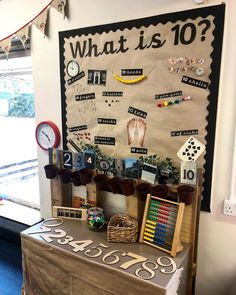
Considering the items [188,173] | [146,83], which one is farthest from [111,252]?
[146,83]

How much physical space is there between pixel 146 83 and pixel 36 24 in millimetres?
952

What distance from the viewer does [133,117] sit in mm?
1496

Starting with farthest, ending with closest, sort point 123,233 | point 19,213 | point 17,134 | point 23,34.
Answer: point 17,134 → point 19,213 → point 23,34 → point 123,233

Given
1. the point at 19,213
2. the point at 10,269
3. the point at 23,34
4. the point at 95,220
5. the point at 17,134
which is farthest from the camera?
the point at 17,134

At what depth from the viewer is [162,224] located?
1.32 metres

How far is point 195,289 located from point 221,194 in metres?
0.62

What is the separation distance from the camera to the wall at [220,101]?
125cm

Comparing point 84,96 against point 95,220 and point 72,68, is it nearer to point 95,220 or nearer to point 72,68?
point 72,68

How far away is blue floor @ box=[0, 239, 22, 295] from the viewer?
1.93m

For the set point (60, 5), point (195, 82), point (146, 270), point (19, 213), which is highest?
point (60, 5)

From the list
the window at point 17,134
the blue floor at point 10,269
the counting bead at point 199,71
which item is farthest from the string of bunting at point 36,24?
the blue floor at point 10,269

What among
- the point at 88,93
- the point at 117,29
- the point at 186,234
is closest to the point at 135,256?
the point at 186,234

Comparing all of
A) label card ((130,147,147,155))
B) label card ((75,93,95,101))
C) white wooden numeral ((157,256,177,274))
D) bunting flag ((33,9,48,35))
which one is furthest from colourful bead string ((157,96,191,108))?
bunting flag ((33,9,48,35))

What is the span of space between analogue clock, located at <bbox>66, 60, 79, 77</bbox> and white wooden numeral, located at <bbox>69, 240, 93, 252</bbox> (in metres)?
1.04
